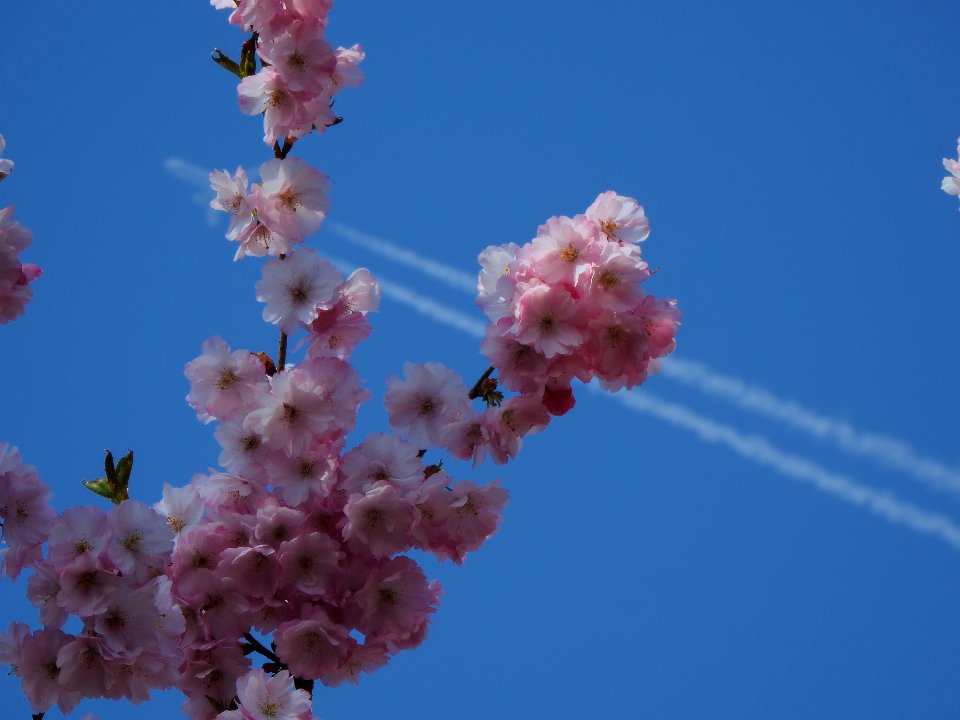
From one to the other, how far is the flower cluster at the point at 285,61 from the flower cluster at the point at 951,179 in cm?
294

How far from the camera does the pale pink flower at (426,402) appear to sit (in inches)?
183

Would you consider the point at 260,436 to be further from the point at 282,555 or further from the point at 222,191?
the point at 222,191

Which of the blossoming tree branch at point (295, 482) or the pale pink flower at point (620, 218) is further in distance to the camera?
the pale pink flower at point (620, 218)

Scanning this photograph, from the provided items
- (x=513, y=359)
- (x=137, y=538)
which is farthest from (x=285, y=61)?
(x=137, y=538)

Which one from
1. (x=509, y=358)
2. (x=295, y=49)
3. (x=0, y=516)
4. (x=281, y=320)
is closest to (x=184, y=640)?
(x=0, y=516)

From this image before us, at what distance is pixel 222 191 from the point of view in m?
4.84

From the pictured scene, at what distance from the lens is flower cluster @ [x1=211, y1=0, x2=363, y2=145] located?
4863 millimetres

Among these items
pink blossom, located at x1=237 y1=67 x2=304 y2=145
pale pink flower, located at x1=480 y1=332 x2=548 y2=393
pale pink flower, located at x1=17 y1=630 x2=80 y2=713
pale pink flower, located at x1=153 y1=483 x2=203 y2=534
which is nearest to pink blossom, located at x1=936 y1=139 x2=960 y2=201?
pale pink flower, located at x1=480 y1=332 x2=548 y2=393

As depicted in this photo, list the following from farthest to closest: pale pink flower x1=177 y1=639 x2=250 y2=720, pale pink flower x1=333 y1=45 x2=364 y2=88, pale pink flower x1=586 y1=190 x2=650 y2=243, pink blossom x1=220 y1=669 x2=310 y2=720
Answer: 1. pale pink flower x1=333 y1=45 x2=364 y2=88
2. pale pink flower x1=586 y1=190 x2=650 y2=243
3. pale pink flower x1=177 y1=639 x2=250 y2=720
4. pink blossom x1=220 y1=669 x2=310 y2=720

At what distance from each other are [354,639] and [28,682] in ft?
3.85

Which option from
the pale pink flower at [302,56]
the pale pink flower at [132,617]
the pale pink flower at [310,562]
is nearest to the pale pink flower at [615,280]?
the pale pink flower at [310,562]

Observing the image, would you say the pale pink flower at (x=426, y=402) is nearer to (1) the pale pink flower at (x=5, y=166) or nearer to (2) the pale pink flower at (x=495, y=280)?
(2) the pale pink flower at (x=495, y=280)

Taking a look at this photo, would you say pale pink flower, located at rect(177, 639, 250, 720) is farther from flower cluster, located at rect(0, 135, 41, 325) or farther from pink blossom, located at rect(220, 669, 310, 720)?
flower cluster, located at rect(0, 135, 41, 325)

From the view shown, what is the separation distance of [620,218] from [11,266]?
245 cm
